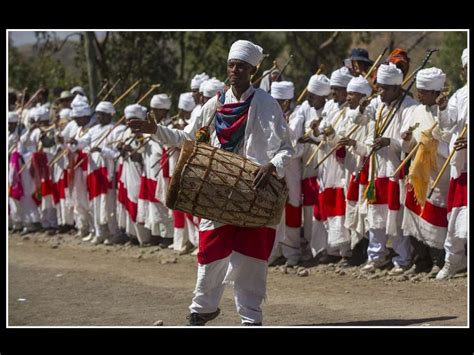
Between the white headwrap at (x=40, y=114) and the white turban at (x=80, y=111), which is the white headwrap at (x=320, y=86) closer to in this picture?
the white turban at (x=80, y=111)

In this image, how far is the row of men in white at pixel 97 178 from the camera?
1381cm

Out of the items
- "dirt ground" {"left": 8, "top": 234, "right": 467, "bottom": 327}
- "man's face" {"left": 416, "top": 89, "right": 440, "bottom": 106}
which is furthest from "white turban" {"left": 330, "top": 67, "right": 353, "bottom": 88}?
"dirt ground" {"left": 8, "top": 234, "right": 467, "bottom": 327}

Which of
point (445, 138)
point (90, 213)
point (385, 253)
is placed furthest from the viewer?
point (90, 213)

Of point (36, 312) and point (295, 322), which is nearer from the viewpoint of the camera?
point (295, 322)

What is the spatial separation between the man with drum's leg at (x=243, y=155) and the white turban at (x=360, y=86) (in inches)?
129

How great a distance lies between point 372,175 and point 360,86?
3.30 feet

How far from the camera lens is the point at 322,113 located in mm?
11906

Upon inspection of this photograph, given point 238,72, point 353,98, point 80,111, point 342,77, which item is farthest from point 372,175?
point 80,111

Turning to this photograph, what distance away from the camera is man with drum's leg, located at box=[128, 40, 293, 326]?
308 inches

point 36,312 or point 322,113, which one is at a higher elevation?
point 322,113

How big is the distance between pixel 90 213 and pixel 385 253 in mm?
5901

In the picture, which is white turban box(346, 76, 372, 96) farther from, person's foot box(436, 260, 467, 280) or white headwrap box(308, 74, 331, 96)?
person's foot box(436, 260, 467, 280)
